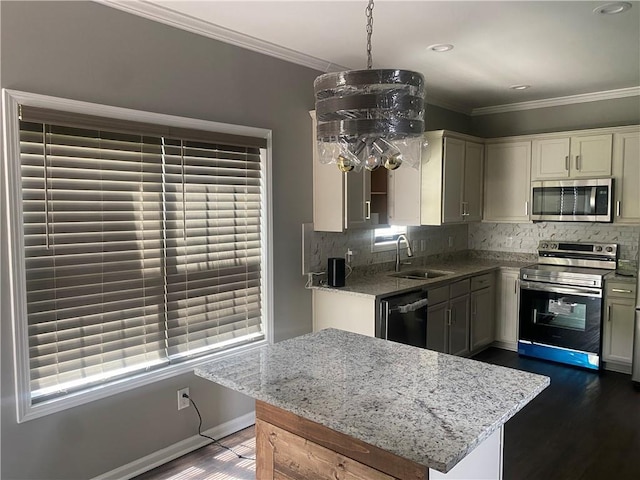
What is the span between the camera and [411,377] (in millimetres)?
1865

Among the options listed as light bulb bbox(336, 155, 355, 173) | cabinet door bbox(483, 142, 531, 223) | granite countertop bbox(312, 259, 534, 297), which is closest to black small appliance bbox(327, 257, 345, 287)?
granite countertop bbox(312, 259, 534, 297)

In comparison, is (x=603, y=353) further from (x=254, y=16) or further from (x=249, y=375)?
(x=254, y=16)

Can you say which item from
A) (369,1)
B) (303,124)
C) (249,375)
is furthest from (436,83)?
(249,375)

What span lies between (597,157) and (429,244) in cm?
181

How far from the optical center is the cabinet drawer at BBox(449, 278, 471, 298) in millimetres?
4355

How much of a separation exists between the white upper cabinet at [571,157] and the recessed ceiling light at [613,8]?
2.06 meters

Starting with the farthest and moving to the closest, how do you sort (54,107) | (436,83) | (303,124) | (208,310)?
(436,83), (303,124), (208,310), (54,107)

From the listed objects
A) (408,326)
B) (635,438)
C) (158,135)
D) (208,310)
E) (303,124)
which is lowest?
(635,438)

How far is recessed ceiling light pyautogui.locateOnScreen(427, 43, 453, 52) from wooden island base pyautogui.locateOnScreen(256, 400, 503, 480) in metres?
2.59

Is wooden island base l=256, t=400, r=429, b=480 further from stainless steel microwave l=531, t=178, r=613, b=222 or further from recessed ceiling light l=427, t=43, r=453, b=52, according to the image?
stainless steel microwave l=531, t=178, r=613, b=222

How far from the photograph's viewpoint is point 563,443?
10.3 feet

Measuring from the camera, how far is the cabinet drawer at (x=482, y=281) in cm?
471

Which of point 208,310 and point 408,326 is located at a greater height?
point 208,310

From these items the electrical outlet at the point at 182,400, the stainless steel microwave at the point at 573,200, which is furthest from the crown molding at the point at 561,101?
the electrical outlet at the point at 182,400
